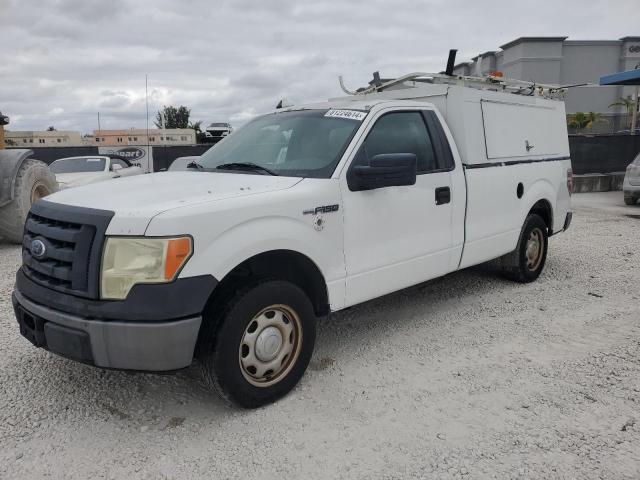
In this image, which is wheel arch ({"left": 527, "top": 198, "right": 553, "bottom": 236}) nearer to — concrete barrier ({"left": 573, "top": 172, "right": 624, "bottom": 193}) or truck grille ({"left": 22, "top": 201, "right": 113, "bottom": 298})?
truck grille ({"left": 22, "top": 201, "right": 113, "bottom": 298})

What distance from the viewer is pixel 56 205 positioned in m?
3.14

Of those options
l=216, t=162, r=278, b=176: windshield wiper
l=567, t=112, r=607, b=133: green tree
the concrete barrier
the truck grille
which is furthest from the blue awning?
l=567, t=112, r=607, b=133: green tree

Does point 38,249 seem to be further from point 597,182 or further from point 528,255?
point 597,182

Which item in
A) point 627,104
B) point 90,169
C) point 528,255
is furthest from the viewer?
point 627,104

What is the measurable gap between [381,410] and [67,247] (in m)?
2.01

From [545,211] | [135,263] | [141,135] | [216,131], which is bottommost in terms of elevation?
[545,211]

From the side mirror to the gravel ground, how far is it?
4.25ft

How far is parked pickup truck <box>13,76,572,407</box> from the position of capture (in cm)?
276

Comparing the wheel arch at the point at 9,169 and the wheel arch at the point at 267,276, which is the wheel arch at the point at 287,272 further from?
the wheel arch at the point at 9,169

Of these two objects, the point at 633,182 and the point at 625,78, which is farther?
the point at 625,78

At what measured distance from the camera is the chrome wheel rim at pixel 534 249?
5.89m

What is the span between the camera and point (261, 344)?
10.4ft

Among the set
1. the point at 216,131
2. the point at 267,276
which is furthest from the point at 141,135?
the point at 267,276

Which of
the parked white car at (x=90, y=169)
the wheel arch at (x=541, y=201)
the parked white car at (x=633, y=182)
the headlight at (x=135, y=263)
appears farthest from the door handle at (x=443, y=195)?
the parked white car at (x=633, y=182)
